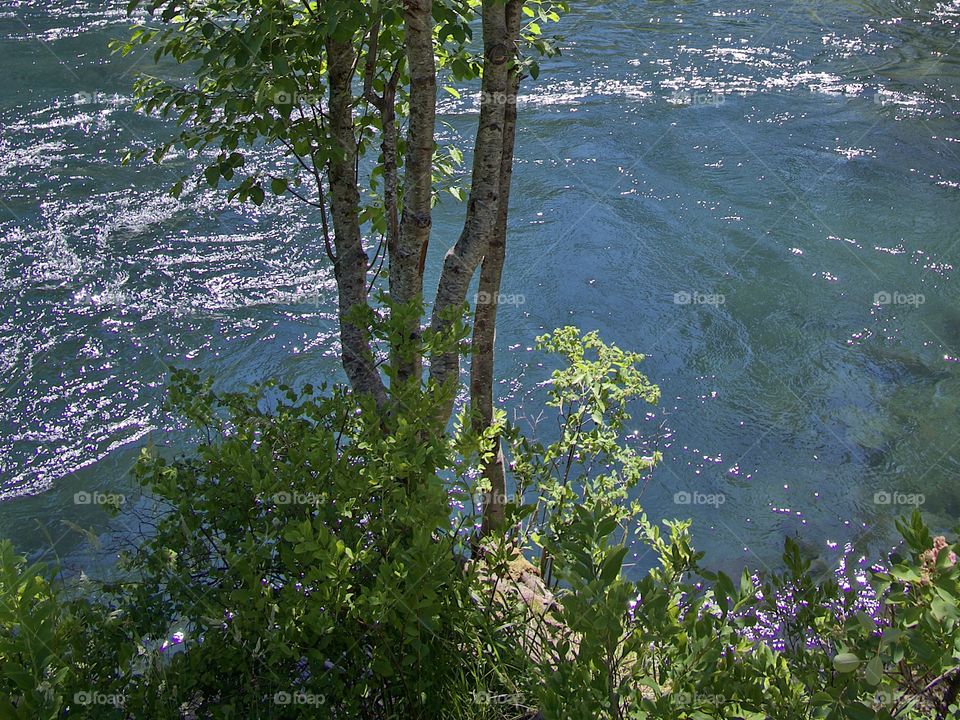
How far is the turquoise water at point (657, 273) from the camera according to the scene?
18.4 ft

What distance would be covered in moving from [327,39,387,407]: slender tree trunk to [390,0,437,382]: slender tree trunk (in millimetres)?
172

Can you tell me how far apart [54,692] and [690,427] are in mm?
4444

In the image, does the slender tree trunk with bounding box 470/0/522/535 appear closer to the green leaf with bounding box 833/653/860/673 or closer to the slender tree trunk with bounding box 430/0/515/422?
the slender tree trunk with bounding box 430/0/515/422

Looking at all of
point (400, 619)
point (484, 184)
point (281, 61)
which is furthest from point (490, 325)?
point (400, 619)

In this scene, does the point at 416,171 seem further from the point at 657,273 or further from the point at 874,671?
the point at 657,273

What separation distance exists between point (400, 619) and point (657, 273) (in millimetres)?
5358

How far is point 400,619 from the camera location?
244cm

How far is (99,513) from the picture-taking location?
5.21 m

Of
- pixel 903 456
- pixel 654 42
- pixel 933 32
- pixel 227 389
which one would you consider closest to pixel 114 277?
pixel 227 389

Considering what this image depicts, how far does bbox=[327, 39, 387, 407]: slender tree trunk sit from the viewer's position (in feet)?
10.8

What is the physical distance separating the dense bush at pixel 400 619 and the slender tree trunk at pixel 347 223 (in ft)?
1.06

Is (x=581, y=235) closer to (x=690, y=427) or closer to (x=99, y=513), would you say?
(x=690, y=427)

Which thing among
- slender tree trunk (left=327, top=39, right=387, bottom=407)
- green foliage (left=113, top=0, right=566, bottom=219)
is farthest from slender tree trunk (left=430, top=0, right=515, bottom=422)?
slender tree trunk (left=327, top=39, right=387, bottom=407)

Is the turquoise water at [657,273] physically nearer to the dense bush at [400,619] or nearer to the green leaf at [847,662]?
the dense bush at [400,619]
